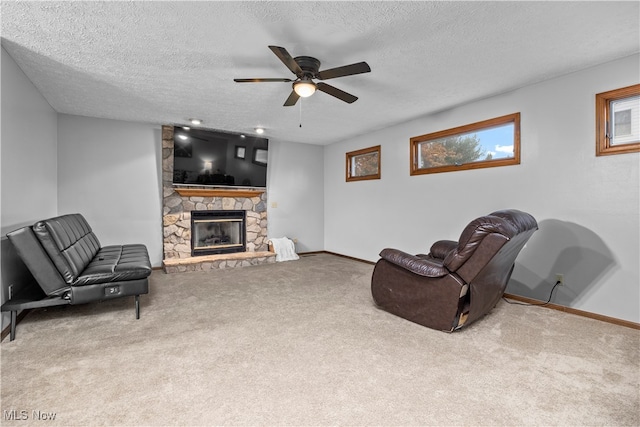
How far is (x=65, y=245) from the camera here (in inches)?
108

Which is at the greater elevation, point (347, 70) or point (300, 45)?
point (300, 45)

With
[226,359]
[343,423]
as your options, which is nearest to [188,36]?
[226,359]

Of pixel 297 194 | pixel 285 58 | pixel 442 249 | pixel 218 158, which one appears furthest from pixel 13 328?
pixel 297 194

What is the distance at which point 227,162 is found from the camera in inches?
214

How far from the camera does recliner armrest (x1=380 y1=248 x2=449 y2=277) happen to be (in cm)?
248

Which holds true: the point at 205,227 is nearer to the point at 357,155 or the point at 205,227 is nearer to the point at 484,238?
the point at 357,155

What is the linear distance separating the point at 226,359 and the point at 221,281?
2.28 metres

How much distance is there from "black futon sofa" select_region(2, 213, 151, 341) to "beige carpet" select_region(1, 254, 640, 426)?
28 cm

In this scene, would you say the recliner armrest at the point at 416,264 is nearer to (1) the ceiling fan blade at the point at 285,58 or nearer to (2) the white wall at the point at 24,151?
(1) the ceiling fan blade at the point at 285,58

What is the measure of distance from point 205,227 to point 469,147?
456cm

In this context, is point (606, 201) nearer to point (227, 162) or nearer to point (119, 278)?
point (119, 278)

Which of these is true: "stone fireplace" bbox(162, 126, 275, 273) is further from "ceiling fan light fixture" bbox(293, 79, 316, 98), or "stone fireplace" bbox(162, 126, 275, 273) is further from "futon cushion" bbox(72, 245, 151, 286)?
"ceiling fan light fixture" bbox(293, 79, 316, 98)

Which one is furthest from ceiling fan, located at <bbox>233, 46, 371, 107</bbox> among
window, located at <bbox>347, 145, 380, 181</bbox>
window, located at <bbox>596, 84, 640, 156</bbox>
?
window, located at <bbox>347, 145, 380, 181</bbox>

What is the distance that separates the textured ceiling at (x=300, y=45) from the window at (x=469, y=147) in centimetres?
41
